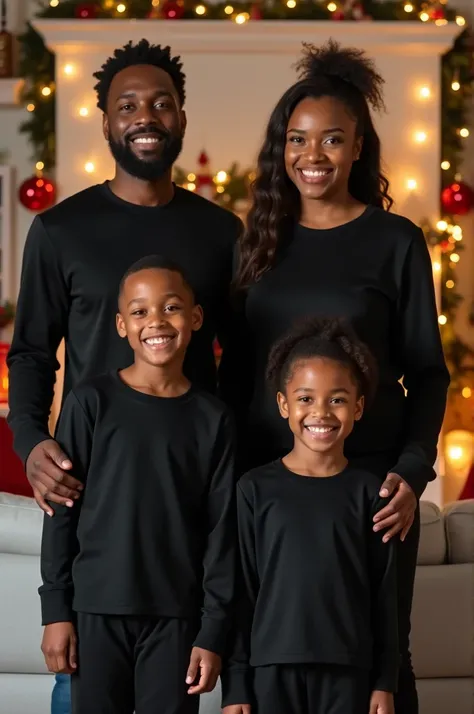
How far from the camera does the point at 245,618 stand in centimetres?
197

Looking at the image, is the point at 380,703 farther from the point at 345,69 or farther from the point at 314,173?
the point at 345,69

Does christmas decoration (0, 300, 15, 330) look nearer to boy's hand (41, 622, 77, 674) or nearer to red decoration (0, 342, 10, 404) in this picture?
red decoration (0, 342, 10, 404)

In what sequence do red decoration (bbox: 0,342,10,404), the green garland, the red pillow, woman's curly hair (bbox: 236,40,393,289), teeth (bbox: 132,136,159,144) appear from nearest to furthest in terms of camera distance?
woman's curly hair (bbox: 236,40,393,289), teeth (bbox: 132,136,159,144), the red pillow, red decoration (bbox: 0,342,10,404), the green garland

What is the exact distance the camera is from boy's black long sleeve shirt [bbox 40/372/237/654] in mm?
1922

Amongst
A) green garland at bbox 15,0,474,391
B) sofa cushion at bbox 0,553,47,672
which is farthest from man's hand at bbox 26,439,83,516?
green garland at bbox 15,0,474,391

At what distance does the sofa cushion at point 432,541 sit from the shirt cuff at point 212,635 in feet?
3.50

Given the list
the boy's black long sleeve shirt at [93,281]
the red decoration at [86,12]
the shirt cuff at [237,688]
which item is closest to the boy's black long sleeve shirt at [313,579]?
the shirt cuff at [237,688]

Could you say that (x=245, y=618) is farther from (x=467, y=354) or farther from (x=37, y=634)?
A: (x=467, y=354)

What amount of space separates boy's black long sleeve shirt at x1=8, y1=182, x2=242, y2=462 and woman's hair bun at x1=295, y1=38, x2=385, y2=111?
36 centimetres

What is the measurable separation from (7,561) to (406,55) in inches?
183

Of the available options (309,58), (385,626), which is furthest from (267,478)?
(309,58)

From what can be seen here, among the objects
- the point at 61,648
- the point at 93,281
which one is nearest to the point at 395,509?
the point at 61,648

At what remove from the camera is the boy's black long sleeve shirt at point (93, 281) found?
2182 millimetres

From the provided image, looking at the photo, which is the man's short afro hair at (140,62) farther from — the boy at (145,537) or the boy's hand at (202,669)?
the boy's hand at (202,669)
